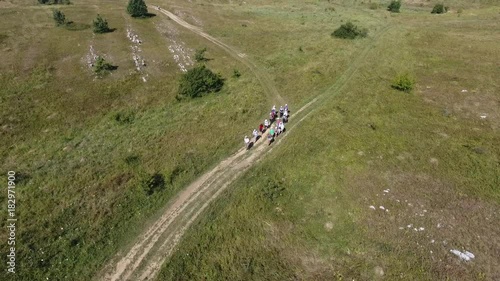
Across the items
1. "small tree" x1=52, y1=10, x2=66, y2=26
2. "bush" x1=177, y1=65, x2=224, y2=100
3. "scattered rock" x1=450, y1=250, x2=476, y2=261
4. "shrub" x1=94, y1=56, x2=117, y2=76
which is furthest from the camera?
"small tree" x1=52, y1=10, x2=66, y2=26

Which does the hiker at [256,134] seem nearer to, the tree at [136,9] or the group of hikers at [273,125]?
the group of hikers at [273,125]

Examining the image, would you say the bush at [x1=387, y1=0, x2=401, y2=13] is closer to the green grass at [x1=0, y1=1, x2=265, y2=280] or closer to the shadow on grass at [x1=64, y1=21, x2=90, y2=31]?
the green grass at [x1=0, y1=1, x2=265, y2=280]

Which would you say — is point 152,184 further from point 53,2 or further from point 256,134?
point 53,2

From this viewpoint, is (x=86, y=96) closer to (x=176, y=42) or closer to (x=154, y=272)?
(x=176, y=42)

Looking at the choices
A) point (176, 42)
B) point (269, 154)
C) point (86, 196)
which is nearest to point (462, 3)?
point (176, 42)

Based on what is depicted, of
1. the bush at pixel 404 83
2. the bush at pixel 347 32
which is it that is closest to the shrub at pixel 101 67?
the bush at pixel 404 83

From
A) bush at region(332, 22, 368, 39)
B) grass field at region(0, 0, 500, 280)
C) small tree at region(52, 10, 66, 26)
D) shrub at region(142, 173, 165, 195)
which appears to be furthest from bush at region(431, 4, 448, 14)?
shrub at region(142, 173, 165, 195)
